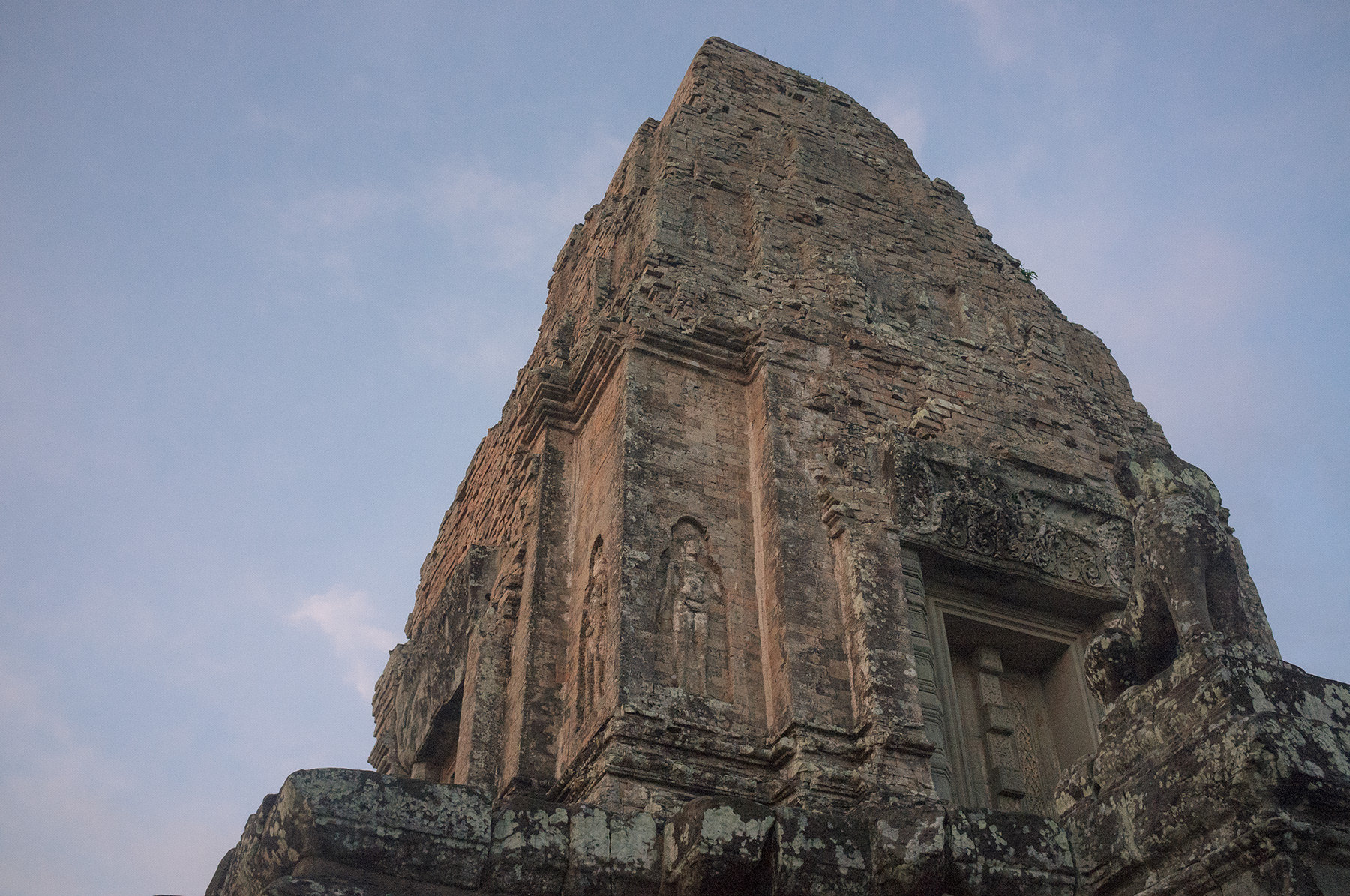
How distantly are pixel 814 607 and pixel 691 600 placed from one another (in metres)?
0.94

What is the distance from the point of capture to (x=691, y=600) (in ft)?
29.1

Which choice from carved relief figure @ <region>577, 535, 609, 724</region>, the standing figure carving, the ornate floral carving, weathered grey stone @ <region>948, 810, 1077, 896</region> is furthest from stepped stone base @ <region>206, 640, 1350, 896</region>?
the ornate floral carving

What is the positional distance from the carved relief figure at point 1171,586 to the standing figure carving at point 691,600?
332cm

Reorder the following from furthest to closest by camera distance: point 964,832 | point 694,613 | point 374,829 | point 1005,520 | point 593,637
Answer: point 1005,520
point 593,637
point 694,613
point 964,832
point 374,829

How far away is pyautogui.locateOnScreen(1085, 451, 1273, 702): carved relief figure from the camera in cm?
539

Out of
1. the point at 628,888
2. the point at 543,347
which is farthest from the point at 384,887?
the point at 543,347

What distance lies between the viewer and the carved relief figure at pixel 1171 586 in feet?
17.7

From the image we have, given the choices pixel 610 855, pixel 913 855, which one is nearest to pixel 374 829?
pixel 610 855

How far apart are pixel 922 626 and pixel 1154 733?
4.21 meters

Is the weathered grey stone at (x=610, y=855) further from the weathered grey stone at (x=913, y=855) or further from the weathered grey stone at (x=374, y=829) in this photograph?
the weathered grey stone at (x=913, y=855)

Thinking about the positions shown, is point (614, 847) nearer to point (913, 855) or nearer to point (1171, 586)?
point (913, 855)

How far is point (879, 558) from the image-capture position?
930cm

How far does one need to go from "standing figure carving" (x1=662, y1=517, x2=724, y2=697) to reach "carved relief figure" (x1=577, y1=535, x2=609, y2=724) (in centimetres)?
53

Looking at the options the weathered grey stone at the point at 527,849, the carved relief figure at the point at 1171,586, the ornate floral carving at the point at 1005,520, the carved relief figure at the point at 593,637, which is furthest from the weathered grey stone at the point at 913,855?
the ornate floral carving at the point at 1005,520
